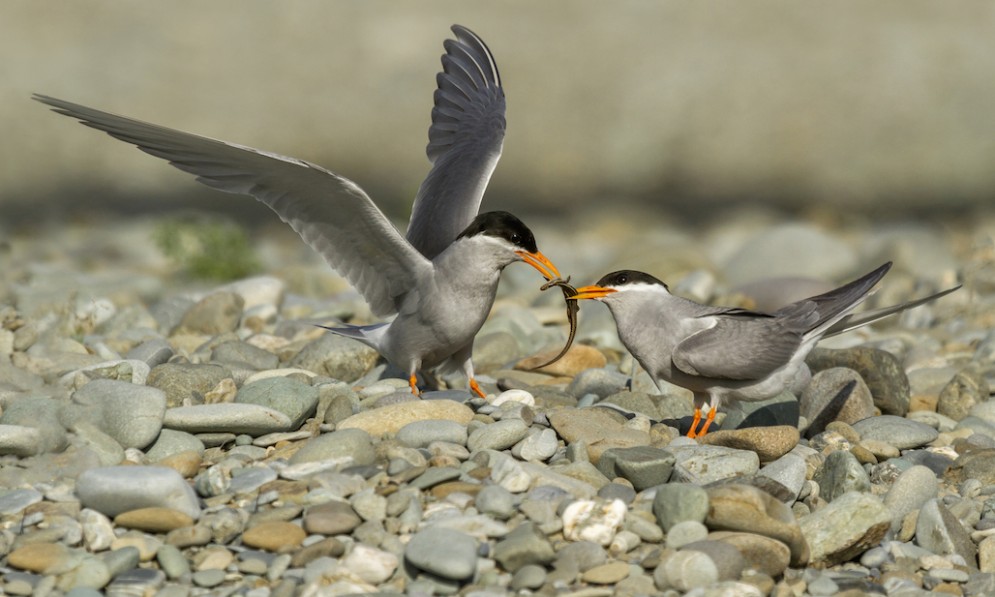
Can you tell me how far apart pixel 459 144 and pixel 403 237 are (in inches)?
46.7

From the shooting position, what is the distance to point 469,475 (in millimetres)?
4266

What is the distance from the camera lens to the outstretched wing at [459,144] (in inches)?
241

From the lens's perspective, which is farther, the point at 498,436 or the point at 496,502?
the point at 498,436

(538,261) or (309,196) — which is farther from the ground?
(309,196)

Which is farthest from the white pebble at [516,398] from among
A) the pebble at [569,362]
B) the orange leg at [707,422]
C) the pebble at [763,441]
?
the pebble at [569,362]

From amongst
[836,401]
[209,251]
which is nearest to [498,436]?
[836,401]

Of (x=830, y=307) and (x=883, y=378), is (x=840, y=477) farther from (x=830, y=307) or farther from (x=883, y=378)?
(x=883, y=378)

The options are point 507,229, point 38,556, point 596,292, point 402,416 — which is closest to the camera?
point 38,556

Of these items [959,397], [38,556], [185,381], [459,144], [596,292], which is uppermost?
[459,144]

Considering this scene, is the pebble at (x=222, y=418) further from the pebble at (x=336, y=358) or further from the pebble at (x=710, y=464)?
the pebble at (x=710, y=464)

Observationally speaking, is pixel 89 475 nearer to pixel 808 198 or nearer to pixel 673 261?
pixel 673 261

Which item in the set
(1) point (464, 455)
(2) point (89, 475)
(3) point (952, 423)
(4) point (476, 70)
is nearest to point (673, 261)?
(4) point (476, 70)

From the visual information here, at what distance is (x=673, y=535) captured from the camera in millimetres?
3873

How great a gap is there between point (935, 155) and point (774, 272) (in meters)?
3.97
